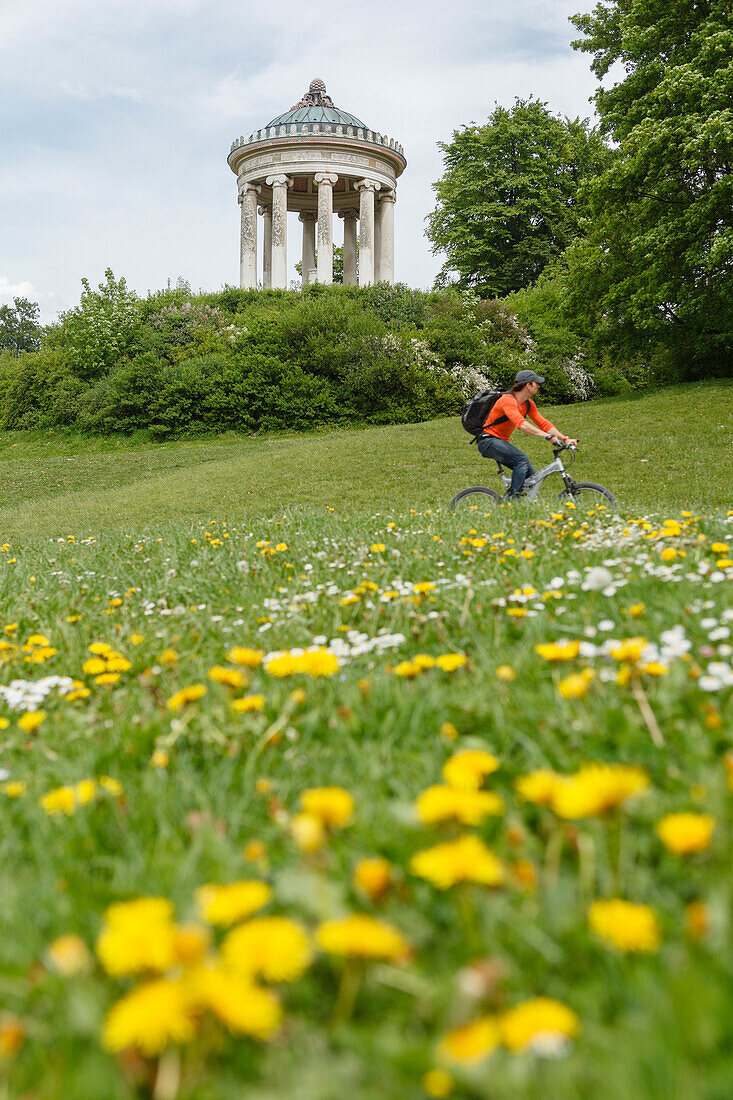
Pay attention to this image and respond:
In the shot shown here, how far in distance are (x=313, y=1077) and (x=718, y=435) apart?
15.8m

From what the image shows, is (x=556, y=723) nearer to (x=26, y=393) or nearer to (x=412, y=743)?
(x=412, y=743)

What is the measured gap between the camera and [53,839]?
4.72ft

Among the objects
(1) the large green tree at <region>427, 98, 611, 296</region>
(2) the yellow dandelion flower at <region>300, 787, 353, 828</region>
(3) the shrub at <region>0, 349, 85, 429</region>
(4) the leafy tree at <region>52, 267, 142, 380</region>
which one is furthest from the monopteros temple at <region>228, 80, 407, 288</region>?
(2) the yellow dandelion flower at <region>300, 787, 353, 828</region>

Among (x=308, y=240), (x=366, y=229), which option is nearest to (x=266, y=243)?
(x=308, y=240)

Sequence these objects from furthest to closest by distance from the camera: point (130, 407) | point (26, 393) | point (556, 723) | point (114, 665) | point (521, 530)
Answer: point (26, 393) → point (130, 407) → point (521, 530) → point (114, 665) → point (556, 723)

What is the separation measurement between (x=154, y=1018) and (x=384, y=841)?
0.58 metres

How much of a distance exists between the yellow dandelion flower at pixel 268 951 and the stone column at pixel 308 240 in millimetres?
46088

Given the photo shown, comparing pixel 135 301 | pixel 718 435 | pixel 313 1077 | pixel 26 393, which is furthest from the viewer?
pixel 135 301

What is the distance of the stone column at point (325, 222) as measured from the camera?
36.6 metres

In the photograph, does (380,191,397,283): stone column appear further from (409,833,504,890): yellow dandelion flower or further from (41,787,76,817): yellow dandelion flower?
(409,833,504,890): yellow dandelion flower

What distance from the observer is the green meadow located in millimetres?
790

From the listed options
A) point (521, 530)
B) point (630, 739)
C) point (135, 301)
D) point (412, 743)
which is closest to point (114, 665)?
point (412, 743)

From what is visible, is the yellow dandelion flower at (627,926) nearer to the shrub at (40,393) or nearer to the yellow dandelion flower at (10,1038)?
the yellow dandelion flower at (10,1038)

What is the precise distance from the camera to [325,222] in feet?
121
